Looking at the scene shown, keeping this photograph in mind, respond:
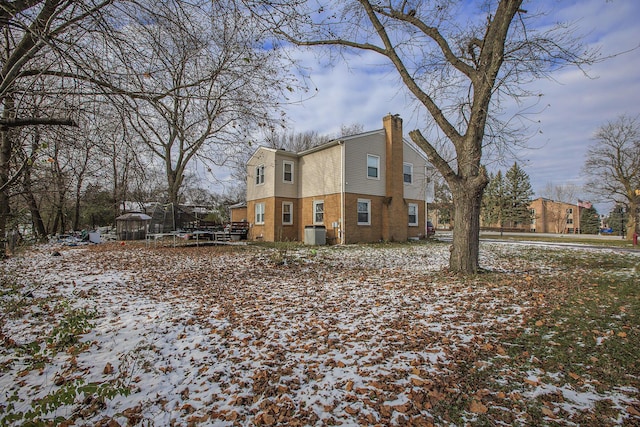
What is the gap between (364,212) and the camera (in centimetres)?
1728

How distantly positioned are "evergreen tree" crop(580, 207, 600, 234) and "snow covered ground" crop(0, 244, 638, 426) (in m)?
53.4

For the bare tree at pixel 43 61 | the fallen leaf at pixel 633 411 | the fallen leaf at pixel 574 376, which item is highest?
the bare tree at pixel 43 61

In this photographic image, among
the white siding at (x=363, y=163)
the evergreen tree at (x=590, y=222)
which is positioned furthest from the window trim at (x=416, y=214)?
the evergreen tree at (x=590, y=222)

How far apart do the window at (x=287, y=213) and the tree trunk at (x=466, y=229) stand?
1235cm

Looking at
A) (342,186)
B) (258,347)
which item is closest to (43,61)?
(258,347)

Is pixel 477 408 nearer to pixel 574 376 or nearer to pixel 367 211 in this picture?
pixel 574 376

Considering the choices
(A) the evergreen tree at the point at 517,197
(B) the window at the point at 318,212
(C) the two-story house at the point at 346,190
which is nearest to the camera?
(C) the two-story house at the point at 346,190

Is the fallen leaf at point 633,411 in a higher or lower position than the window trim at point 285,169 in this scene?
lower

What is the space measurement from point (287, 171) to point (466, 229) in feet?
43.5

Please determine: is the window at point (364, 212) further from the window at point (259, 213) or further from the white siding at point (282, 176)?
the window at point (259, 213)

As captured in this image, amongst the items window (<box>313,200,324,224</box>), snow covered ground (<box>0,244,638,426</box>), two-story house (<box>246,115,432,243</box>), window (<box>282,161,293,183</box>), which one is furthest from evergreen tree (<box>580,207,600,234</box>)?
snow covered ground (<box>0,244,638,426</box>)

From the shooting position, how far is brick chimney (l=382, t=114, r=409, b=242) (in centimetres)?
1770

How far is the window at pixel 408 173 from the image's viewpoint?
19047 millimetres

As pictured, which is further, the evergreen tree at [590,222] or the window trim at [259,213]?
the evergreen tree at [590,222]
